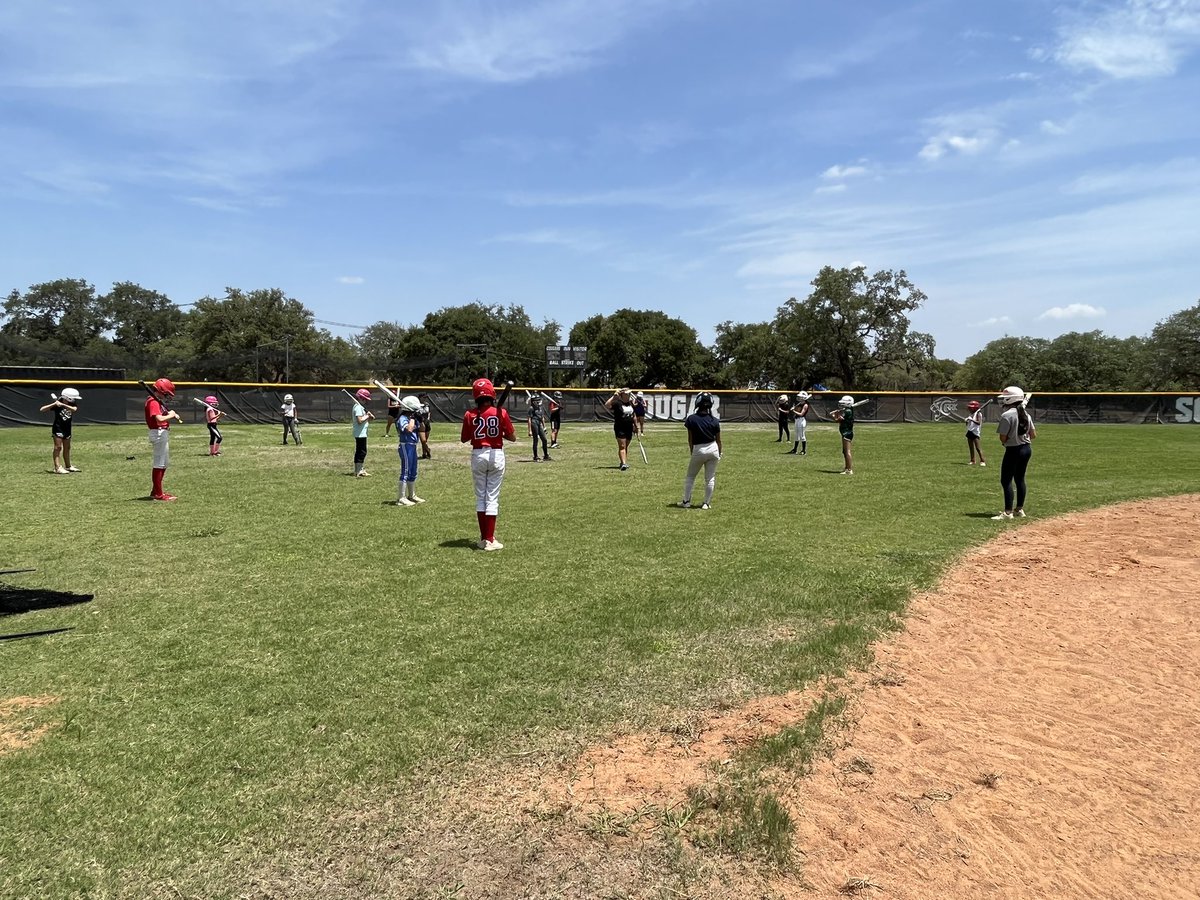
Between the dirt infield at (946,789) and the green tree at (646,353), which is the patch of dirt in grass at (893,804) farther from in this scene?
the green tree at (646,353)

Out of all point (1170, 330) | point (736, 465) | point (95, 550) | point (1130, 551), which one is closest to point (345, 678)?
point (95, 550)

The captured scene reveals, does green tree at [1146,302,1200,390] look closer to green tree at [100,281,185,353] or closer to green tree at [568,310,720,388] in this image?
green tree at [568,310,720,388]

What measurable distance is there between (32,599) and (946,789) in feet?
26.1

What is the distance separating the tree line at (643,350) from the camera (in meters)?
75.0

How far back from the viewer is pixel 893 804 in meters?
3.75

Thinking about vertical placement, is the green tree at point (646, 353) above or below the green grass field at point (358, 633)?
above

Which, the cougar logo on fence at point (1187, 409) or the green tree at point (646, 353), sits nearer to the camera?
the cougar logo on fence at point (1187, 409)

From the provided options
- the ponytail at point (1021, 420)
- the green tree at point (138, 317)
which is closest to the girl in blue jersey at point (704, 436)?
the ponytail at point (1021, 420)

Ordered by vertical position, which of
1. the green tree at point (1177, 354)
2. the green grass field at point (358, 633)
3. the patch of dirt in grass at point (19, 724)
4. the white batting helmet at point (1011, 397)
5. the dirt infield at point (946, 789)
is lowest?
the dirt infield at point (946, 789)

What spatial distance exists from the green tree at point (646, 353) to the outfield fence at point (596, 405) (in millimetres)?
42360

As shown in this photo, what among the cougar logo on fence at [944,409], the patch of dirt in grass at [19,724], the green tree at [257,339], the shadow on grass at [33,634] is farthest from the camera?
the green tree at [257,339]

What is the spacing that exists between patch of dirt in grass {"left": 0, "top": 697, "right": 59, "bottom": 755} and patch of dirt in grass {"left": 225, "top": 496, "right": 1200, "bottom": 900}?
2246 millimetres

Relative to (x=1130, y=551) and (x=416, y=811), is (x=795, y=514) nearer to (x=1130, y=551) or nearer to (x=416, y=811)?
(x=1130, y=551)

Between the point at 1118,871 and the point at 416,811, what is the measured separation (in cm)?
324
